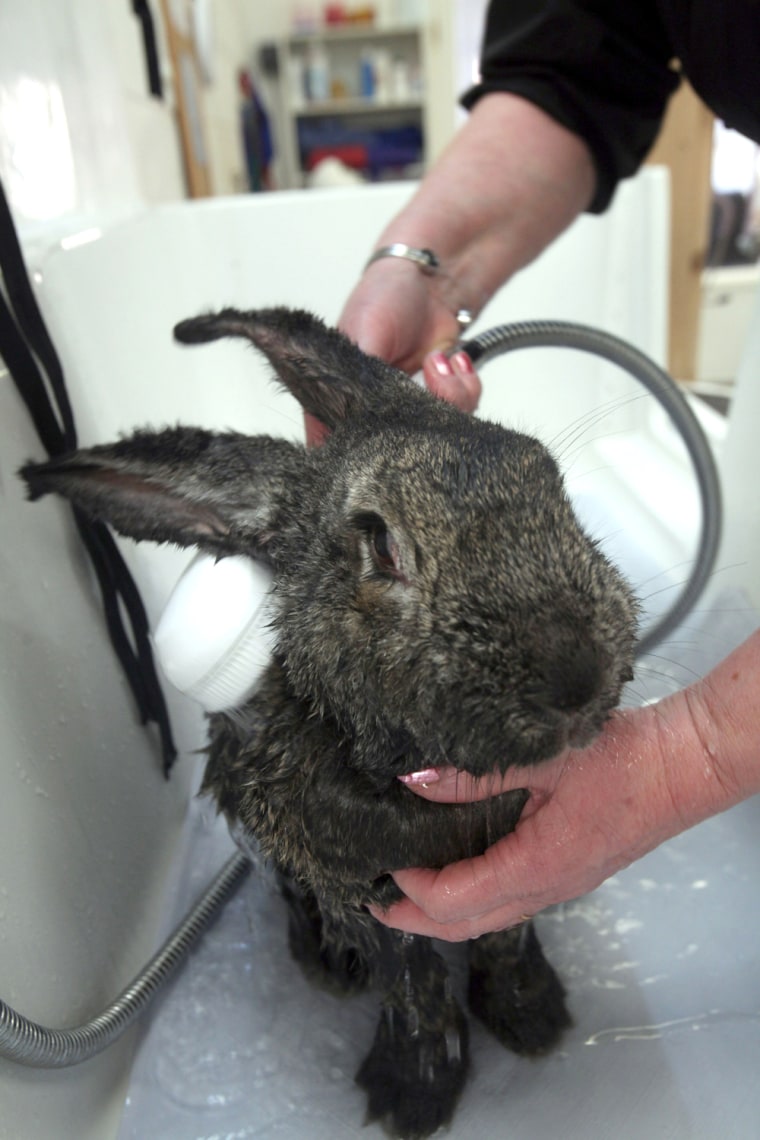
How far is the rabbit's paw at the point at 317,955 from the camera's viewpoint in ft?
3.15

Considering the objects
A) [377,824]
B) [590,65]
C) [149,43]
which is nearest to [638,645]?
[377,824]

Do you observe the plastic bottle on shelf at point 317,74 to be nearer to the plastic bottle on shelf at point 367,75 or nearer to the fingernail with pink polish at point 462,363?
the plastic bottle on shelf at point 367,75

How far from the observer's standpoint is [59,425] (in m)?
1.01

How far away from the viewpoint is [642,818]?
0.70 metres

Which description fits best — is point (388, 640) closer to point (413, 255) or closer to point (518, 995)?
point (518, 995)

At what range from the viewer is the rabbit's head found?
0.56 metres

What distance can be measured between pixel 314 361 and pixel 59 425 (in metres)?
0.36

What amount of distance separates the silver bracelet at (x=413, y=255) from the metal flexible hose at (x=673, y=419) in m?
0.16

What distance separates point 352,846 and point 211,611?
0.80 ft

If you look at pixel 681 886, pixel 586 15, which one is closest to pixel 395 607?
pixel 681 886

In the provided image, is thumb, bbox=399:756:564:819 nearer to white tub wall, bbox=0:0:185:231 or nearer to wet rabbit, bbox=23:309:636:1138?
wet rabbit, bbox=23:309:636:1138

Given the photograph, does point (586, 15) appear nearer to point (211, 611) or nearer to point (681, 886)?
point (211, 611)

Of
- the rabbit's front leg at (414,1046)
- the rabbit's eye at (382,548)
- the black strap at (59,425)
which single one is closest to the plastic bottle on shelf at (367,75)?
the black strap at (59,425)

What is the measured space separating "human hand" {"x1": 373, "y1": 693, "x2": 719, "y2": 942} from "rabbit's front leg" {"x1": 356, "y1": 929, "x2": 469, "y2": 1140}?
163mm
